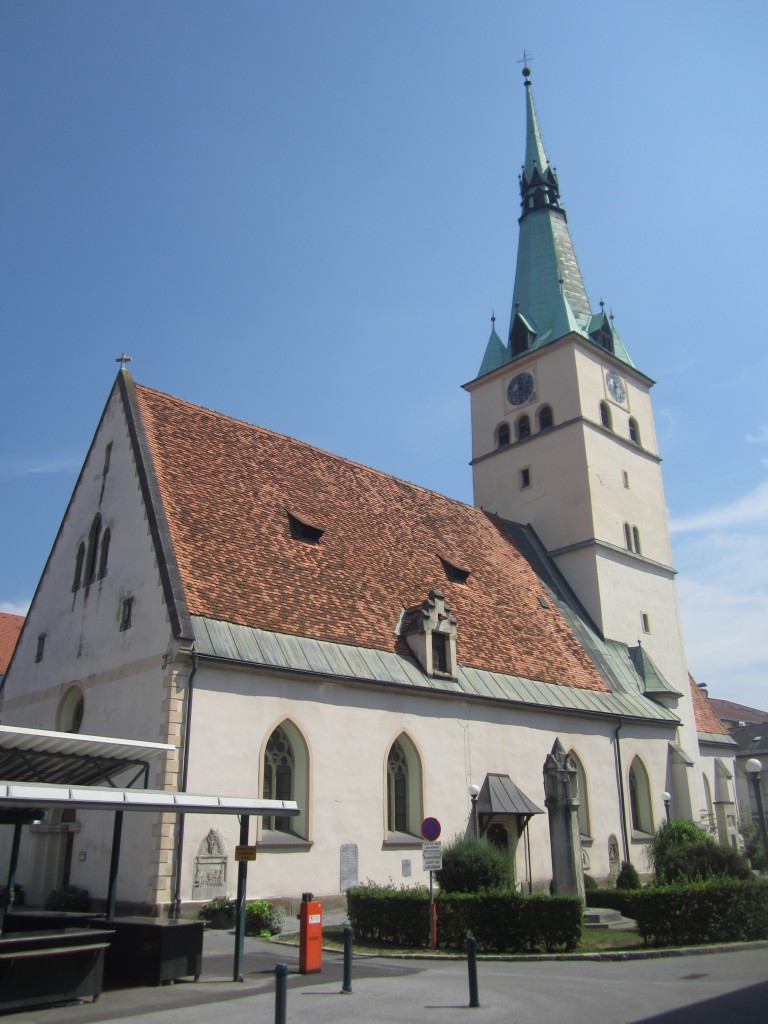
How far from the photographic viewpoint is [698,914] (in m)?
15.5

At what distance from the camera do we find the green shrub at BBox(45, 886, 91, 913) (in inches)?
717

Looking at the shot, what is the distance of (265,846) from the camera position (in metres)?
17.9

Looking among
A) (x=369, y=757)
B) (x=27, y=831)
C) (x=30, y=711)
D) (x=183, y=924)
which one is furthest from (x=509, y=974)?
(x=30, y=711)

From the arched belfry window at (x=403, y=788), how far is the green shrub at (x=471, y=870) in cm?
383

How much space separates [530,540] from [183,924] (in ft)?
81.1

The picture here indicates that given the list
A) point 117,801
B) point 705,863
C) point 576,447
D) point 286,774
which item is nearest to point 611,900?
point 705,863

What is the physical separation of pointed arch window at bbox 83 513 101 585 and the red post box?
12277 millimetres

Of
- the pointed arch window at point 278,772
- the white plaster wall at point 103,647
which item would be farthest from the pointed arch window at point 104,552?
the pointed arch window at point 278,772

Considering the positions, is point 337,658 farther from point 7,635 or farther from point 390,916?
point 7,635

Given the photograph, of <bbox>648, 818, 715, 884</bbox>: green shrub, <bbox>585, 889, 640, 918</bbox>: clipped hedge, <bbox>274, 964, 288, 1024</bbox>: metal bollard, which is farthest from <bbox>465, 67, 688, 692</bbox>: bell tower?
<bbox>274, 964, 288, 1024</bbox>: metal bollard

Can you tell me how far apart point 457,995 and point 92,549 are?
1540 cm

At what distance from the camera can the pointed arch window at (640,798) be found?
91.4ft

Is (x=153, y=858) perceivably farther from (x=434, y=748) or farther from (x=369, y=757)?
(x=434, y=748)

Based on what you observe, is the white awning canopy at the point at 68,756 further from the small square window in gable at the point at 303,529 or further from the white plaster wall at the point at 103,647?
the small square window in gable at the point at 303,529
